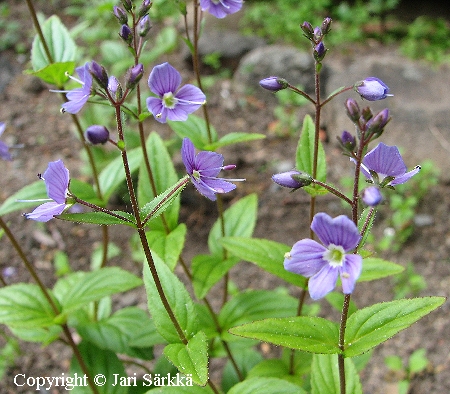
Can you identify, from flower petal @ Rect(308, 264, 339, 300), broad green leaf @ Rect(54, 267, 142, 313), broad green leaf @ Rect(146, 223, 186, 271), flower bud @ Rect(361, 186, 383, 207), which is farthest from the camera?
broad green leaf @ Rect(54, 267, 142, 313)

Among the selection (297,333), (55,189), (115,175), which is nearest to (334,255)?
(297,333)

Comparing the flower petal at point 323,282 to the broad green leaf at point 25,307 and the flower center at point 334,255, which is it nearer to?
the flower center at point 334,255

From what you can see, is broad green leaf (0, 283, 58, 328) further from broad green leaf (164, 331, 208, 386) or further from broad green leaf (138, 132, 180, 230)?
broad green leaf (164, 331, 208, 386)

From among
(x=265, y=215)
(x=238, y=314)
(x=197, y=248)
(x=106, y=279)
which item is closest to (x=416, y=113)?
(x=265, y=215)

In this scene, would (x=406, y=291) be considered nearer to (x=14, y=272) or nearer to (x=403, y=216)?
(x=403, y=216)

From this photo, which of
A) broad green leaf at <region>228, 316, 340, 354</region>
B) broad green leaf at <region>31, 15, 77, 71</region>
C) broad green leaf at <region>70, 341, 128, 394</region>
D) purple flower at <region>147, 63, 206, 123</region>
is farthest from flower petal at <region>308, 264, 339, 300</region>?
broad green leaf at <region>31, 15, 77, 71</region>

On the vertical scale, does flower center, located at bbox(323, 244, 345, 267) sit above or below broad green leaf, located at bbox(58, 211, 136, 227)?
below

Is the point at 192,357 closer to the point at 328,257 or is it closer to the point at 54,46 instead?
the point at 328,257

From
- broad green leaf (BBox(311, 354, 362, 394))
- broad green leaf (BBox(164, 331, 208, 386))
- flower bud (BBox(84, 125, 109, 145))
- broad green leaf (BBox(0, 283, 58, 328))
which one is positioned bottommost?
broad green leaf (BBox(311, 354, 362, 394))
